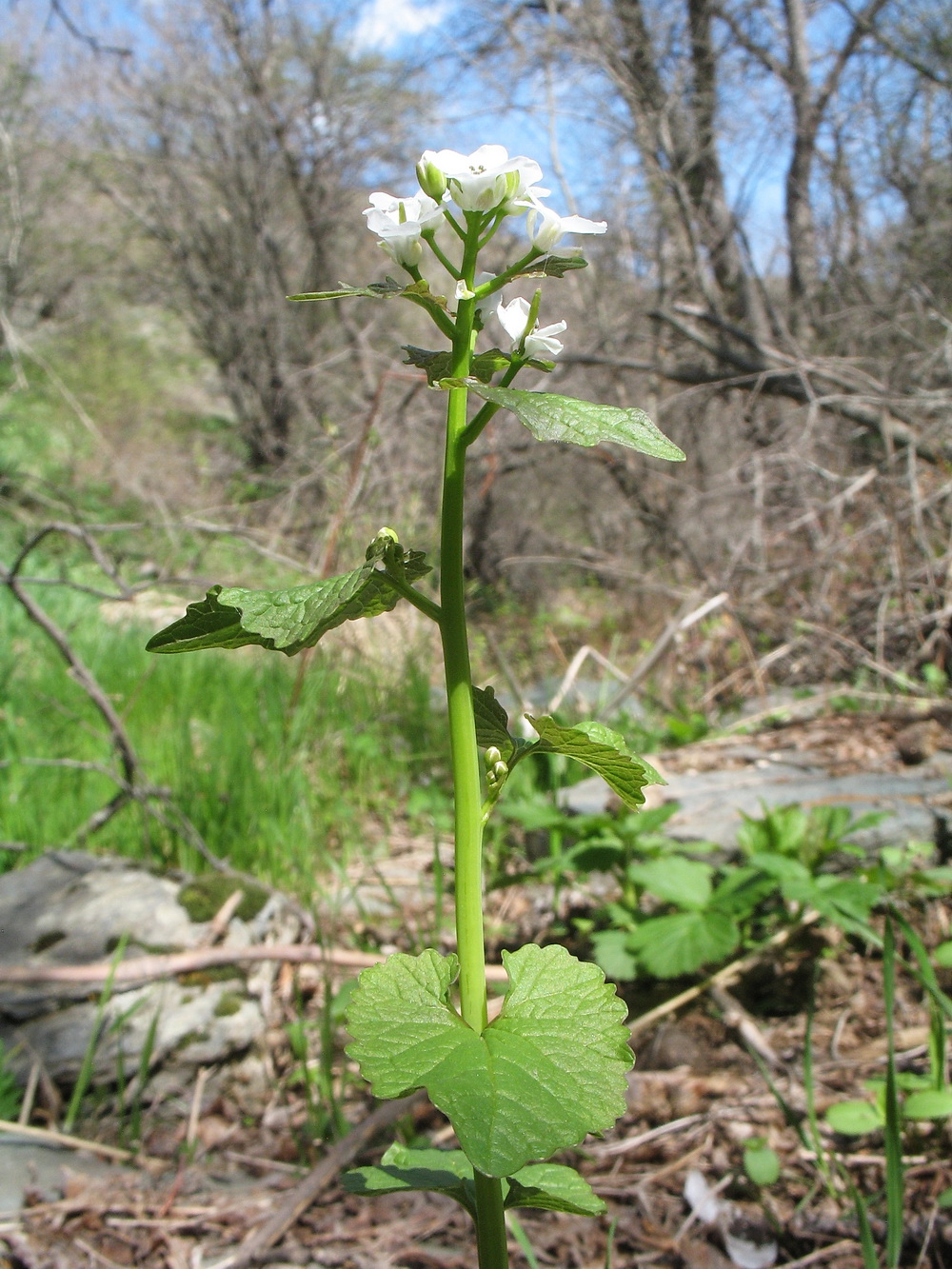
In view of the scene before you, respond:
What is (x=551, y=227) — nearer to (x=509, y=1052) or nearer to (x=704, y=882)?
(x=509, y=1052)

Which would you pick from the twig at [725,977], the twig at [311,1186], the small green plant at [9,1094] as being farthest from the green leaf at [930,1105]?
the small green plant at [9,1094]

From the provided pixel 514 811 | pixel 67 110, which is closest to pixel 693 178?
pixel 514 811

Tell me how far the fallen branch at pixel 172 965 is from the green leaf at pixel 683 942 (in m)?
0.28

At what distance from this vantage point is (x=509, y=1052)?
603mm

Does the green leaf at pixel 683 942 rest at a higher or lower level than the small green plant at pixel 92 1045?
higher

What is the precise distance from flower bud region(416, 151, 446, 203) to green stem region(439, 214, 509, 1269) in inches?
1.2

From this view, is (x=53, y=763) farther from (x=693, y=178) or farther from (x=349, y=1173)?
(x=693, y=178)

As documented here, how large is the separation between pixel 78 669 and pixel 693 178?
4.71m

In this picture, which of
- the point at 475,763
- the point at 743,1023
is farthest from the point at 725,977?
the point at 475,763

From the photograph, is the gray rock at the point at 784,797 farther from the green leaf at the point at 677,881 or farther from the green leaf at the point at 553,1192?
the green leaf at the point at 553,1192

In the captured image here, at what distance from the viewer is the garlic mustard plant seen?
56 centimetres

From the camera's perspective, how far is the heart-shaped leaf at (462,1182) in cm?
72

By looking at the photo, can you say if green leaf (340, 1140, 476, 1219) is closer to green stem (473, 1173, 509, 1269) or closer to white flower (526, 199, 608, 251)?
green stem (473, 1173, 509, 1269)

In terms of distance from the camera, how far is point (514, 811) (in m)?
2.13
